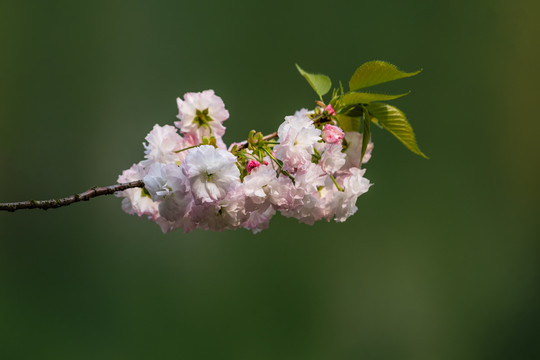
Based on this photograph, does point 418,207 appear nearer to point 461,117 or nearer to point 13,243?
point 461,117

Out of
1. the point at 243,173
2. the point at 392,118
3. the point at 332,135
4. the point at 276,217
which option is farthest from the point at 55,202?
the point at 276,217

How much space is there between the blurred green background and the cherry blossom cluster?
4.05 feet

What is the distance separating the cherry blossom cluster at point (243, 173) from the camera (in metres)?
0.65

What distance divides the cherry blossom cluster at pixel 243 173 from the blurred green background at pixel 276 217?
1236 mm

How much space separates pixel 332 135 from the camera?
72cm

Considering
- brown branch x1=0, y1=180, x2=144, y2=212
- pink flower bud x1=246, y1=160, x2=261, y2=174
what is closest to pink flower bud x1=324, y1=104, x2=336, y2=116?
pink flower bud x1=246, y1=160, x2=261, y2=174

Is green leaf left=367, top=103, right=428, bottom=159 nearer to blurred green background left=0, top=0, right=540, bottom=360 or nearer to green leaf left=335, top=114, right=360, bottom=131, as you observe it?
green leaf left=335, top=114, right=360, bottom=131

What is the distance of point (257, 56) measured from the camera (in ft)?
6.91

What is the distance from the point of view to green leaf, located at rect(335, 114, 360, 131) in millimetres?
809

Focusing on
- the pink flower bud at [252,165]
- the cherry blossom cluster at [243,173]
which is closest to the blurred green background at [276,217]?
the cherry blossom cluster at [243,173]

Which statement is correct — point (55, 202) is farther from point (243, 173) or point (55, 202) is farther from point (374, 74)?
point (374, 74)

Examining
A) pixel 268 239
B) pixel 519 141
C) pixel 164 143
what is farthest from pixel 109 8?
pixel 519 141

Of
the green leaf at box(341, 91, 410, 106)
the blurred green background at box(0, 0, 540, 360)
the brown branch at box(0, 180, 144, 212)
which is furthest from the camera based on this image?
the blurred green background at box(0, 0, 540, 360)

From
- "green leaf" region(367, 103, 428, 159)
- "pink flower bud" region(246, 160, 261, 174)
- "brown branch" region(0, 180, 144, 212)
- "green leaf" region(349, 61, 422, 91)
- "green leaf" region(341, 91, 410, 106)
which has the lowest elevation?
"brown branch" region(0, 180, 144, 212)
